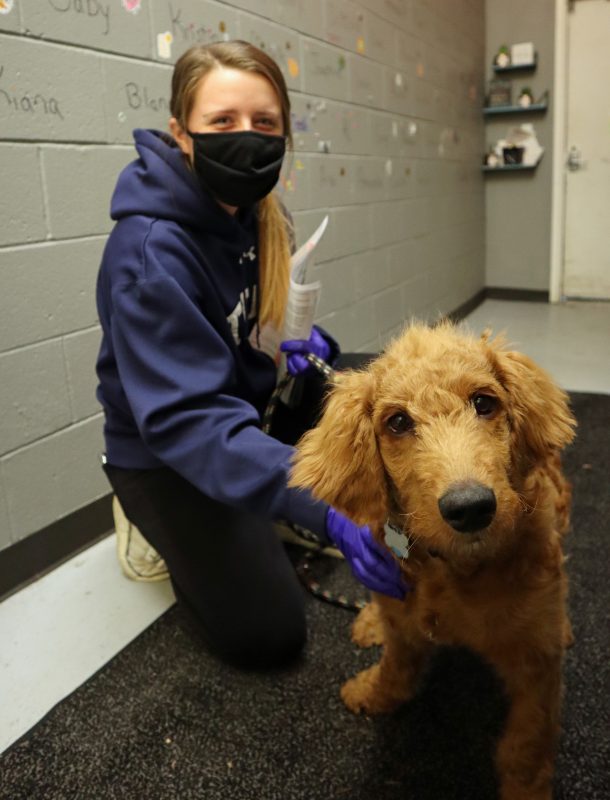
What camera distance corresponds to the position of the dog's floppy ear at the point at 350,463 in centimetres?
101

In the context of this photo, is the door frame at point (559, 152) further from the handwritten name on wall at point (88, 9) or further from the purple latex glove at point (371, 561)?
the purple latex glove at point (371, 561)

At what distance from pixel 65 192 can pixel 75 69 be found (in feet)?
1.11

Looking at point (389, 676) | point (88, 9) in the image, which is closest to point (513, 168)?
point (88, 9)

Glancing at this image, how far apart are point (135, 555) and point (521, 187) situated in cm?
512

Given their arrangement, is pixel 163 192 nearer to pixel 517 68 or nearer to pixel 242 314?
pixel 242 314

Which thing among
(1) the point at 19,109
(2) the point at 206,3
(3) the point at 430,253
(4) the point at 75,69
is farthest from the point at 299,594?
(3) the point at 430,253

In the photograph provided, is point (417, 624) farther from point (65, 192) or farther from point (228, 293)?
point (65, 192)

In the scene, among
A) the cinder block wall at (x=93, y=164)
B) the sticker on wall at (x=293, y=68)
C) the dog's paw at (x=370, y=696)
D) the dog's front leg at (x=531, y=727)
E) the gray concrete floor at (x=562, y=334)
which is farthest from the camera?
the gray concrete floor at (x=562, y=334)

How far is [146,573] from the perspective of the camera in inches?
77.6

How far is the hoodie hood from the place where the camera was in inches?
57.9

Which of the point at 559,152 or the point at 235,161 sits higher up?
the point at 559,152

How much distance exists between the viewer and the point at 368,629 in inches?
64.9

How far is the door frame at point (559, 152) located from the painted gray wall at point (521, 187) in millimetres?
51

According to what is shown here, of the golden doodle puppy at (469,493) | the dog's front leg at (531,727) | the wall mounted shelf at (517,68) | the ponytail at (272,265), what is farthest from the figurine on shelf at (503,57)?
the dog's front leg at (531,727)
